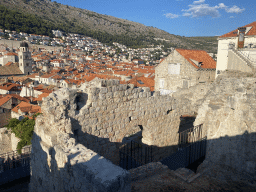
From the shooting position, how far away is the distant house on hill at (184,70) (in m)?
21.1

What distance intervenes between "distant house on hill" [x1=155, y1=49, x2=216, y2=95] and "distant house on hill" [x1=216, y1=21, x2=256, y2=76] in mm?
1870

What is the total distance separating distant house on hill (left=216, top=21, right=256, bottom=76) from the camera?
15453 millimetres

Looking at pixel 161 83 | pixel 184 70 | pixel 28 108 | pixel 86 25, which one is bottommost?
pixel 28 108

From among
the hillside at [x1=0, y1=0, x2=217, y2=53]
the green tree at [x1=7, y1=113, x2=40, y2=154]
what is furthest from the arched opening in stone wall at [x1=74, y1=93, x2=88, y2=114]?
the hillside at [x1=0, y1=0, x2=217, y2=53]

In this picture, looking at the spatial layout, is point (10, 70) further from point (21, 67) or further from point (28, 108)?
point (28, 108)

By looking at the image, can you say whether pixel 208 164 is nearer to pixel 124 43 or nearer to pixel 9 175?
pixel 9 175

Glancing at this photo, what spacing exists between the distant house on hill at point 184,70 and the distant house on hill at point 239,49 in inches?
73.6

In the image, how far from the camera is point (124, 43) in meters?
157

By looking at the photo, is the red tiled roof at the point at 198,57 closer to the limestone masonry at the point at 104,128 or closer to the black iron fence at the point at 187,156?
the black iron fence at the point at 187,156

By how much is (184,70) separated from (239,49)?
612 cm

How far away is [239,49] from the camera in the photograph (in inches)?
650

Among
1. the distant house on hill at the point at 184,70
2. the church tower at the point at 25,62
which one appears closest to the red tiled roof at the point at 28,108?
the distant house on hill at the point at 184,70

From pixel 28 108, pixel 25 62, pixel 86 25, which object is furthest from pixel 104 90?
pixel 86 25

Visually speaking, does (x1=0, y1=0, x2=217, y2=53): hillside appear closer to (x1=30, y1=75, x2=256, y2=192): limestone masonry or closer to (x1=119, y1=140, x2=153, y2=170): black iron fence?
(x1=119, y1=140, x2=153, y2=170): black iron fence
